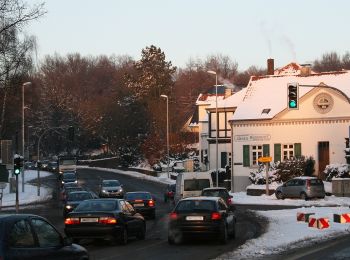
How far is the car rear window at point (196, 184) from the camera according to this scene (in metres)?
35.7

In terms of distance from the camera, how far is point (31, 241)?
1073 cm

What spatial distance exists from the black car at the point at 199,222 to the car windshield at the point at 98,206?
1.88 m

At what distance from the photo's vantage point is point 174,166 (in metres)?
90.6

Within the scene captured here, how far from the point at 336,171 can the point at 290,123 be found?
Answer: 7002 millimetres

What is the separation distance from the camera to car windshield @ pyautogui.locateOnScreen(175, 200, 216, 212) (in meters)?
22.4

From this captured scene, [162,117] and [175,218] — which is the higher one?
[162,117]

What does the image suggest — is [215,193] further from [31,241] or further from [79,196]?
[31,241]

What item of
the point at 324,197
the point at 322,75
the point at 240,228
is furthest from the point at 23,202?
the point at 240,228

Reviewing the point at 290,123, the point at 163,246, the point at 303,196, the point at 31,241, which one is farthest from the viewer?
the point at 290,123

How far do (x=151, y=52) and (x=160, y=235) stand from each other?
310ft

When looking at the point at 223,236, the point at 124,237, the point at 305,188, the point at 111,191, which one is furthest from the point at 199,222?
the point at 111,191

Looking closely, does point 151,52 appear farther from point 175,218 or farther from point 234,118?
point 175,218

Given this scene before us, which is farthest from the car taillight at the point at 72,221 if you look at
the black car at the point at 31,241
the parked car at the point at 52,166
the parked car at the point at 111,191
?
the parked car at the point at 52,166

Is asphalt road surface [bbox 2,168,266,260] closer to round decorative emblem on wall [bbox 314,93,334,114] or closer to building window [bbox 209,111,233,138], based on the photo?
round decorative emblem on wall [bbox 314,93,334,114]
